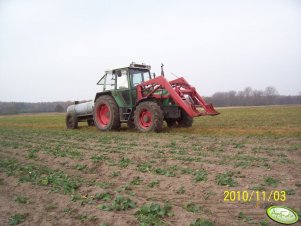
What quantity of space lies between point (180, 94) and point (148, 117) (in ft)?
4.74

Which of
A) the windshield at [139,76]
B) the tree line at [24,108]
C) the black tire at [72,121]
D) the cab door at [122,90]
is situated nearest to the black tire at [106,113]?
the cab door at [122,90]

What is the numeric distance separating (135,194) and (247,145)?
4238 millimetres

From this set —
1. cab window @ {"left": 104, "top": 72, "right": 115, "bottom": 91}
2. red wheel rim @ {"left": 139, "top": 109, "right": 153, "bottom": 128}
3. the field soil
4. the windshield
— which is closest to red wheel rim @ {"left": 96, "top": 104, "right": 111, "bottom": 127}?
cab window @ {"left": 104, "top": 72, "right": 115, "bottom": 91}

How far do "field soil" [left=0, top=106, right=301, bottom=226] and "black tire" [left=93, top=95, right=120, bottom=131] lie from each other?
4.40 m

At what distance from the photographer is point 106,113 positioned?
1338 centimetres

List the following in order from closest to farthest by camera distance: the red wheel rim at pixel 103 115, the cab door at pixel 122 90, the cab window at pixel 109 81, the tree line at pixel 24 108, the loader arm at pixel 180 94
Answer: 1. the loader arm at pixel 180 94
2. the cab door at pixel 122 90
3. the cab window at pixel 109 81
4. the red wheel rim at pixel 103 115
5. the tree line at pixel 24 108

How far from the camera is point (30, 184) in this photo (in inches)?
209

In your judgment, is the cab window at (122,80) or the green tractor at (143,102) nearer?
the green tractor at (143,102)

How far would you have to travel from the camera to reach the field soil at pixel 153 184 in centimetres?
376

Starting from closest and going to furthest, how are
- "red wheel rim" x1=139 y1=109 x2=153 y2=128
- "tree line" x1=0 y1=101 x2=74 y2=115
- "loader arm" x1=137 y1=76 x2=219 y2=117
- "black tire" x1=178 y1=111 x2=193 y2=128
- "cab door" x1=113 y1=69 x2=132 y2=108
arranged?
"loader arm" x1=137 y1=76 x2=219 y2=117
"red wheel rim" x1=139 y1=109 x2=153 y2=128
"cab door" x1=113 y1=69 x2=132 y2=108
"black tire" x1=178 y1=111 x2=193 y2=128
"tree line" x1=0 y1=101 x2=74 y2=115

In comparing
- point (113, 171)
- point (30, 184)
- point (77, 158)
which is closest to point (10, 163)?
point (77, 158)

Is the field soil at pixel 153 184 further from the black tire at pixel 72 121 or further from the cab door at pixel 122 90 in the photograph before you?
the black tire at pixel 72 121

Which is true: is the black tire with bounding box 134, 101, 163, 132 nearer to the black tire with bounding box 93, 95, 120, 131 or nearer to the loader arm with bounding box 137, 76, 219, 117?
the loader arm with bounding box 137, 76, 219, 117

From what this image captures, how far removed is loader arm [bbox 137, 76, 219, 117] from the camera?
10672 mm
